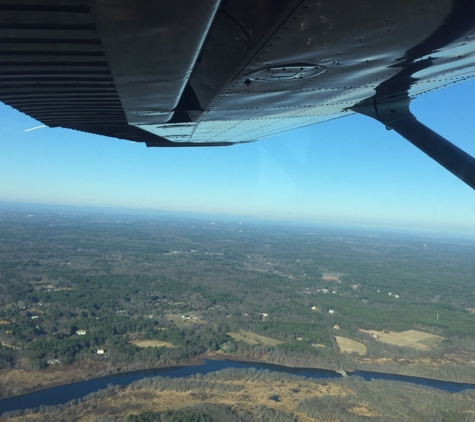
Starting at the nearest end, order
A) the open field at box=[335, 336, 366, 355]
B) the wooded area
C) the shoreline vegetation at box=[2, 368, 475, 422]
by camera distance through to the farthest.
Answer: the shoreline vegetation at box=[2, 368, 475, 422]
the wooded area
the open field at box=[335, 336, 366, 355]

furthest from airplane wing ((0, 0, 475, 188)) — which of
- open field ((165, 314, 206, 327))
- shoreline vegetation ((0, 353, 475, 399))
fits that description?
open field ((165, 314, 206, 327))

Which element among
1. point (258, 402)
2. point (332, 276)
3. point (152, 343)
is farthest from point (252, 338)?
point (332, 276)

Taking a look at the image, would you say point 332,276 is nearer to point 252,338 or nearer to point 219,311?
point 219,311

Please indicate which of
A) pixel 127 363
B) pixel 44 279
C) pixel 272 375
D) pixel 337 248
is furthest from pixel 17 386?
pixel 337 248

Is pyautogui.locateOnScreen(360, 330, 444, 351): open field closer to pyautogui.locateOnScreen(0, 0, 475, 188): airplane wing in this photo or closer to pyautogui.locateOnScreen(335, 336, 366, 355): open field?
pyautogui.locateOnScreen(335, 336, 366, 355): open field

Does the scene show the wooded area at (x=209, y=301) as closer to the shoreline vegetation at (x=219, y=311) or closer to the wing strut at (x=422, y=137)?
the shoreline vegetation at (x=219, y=311)

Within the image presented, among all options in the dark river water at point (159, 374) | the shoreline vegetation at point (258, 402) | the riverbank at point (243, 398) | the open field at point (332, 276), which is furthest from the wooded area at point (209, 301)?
the shoreline vegetation at point (258, 402)
